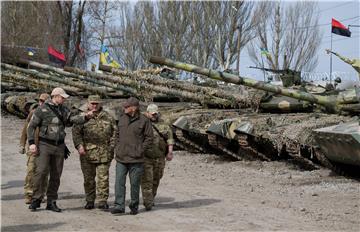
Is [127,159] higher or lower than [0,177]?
higher

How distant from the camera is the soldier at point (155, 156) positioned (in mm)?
7725

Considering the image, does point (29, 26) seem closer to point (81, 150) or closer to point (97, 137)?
point (97, 137)

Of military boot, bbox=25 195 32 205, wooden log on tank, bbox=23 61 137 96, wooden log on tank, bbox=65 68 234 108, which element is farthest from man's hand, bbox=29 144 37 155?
wooden log on tank, bbox=23 61 137 96

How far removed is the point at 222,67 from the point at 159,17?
5.59 meters

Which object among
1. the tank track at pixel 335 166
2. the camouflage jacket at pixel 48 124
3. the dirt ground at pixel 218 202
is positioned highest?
the camouflage jacket at pixel 48 124

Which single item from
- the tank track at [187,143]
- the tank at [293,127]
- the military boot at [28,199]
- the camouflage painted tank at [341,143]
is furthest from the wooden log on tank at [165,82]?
the military boot at [28,199]

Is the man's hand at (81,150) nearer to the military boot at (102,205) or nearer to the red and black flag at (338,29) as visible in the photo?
the military boot at (102,205)

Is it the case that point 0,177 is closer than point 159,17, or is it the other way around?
point 0,177

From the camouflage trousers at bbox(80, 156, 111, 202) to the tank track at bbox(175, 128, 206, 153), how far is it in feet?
21.7

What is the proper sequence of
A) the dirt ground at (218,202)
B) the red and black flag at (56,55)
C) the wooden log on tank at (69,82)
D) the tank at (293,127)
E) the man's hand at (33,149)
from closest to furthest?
the dirt ground at (218,202) → the man's hand at (33,149) → the tank at (293,127) → the wooden log on tank at (69,82) → the red and black flag at (56,55)

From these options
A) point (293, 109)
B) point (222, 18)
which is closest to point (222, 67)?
point (222, 18)

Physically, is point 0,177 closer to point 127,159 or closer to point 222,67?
point 127,159

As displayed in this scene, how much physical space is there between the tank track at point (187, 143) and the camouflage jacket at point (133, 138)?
6.74 m

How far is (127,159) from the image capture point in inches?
292
